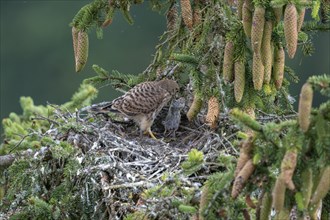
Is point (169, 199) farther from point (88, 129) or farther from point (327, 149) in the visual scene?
point (88, 129)

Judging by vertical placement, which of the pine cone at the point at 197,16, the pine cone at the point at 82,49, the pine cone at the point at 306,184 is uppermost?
the pine cone at the point at 197,16

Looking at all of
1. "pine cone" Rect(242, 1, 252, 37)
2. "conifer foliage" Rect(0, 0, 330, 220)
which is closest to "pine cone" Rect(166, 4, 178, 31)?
"conifer foliage" Rect(0, 0, 330, 220)

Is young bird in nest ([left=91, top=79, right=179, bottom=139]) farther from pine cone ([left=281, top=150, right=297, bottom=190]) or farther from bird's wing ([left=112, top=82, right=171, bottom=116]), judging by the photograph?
pine cone ([left=281, top=150, right=297, bottom=190])

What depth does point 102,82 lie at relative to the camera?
698 centimetres

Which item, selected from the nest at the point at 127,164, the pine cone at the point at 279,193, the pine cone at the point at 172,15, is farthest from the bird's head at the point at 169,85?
the pine cone at the point at 279,193

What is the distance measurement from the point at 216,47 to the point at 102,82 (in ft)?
4.91

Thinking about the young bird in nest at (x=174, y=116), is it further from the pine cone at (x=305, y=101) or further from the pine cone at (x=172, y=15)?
the pine cone at (x=305, y=101)

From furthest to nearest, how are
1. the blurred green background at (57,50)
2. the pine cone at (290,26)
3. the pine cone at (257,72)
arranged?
the blurred green background at (57,50)
the pine cone at (257,72)
the pine cone at (290,26)

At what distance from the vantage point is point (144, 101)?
688 cm

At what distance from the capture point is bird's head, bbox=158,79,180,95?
6.72m

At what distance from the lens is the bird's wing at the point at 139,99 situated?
6789 mm

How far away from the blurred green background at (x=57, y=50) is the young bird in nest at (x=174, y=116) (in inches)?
663

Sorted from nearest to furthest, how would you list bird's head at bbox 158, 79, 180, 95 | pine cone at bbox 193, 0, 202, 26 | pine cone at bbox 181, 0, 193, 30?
pine cone at bbox 181, 0, 193, 30, pine cone at bbox 193, 0, 202, 26, bird's head at bbox 158, 79, 180, 95

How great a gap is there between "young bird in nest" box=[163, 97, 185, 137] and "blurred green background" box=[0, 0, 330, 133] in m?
16.8
